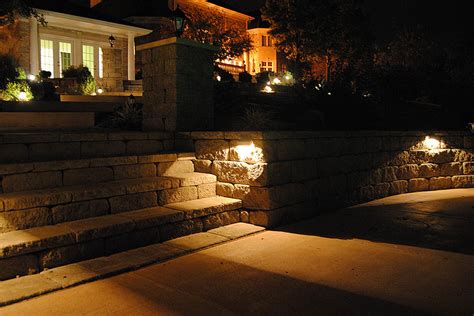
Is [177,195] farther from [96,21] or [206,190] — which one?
[96,21]

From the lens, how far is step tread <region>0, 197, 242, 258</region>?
150 inches

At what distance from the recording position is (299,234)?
5.53 meters

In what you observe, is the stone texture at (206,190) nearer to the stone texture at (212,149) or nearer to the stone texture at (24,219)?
the stone texture at (212,149)

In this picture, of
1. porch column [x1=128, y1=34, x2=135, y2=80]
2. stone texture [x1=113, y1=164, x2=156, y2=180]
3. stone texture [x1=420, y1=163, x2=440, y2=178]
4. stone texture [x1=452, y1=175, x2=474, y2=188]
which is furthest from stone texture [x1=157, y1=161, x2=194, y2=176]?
porch column [x1=128, y1=34, x2=135, y2=80]

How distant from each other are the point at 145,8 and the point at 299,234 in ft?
86.3

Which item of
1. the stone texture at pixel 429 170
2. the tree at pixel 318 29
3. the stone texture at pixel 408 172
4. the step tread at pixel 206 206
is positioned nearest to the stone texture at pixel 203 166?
the step tread at pixel 206 206

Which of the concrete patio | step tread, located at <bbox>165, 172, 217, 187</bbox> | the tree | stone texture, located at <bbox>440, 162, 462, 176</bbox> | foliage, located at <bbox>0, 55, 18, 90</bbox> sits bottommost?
the concrete patio

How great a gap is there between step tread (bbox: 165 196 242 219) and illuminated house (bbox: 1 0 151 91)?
15.0m

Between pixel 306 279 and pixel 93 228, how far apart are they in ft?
6.99

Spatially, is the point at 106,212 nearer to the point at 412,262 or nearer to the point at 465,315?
the point at 412,262

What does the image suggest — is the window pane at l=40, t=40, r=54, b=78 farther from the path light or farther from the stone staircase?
the stone staircase

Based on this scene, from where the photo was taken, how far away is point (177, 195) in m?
5.63

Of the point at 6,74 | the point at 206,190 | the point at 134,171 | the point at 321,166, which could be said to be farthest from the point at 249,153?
the point at 6,74

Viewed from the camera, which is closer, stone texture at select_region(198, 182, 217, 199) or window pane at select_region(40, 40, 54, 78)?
stone texture at select_region(198, 182, 217, 199)
